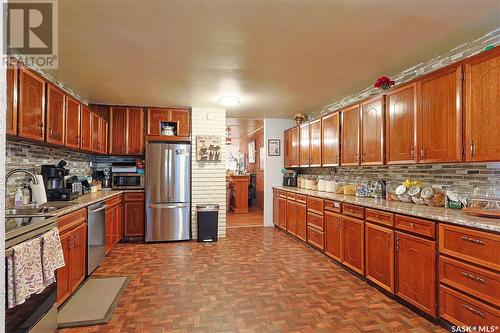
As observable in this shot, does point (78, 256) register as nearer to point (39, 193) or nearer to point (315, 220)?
point (39, 193)

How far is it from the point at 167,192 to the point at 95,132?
1466 mm

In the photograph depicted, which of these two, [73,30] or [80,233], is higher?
[73,30]

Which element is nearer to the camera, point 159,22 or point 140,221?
point 159,22

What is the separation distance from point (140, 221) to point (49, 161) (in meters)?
1.81

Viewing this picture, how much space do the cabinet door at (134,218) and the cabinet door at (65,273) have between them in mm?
2280

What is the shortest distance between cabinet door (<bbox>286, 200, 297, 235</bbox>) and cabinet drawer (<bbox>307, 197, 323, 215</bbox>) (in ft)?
1.83

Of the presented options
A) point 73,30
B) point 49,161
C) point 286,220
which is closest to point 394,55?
point 73,30

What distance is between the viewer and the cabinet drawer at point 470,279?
1.87 metres

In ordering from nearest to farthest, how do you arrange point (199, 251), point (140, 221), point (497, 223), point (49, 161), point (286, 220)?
point (497, 223), point (49, 161), point (199, 251), point (140, 221), point (286, 220)

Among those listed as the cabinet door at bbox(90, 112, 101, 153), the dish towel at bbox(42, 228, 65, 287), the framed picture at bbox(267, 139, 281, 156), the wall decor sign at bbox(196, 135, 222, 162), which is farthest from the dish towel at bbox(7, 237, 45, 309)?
the framed picture at bbox(267, 139, 281, 156)

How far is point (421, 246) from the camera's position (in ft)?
7.84

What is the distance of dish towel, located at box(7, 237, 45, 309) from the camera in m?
1.59

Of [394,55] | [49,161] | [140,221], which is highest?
[394,55]

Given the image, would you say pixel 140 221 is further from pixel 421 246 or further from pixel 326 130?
pixel 421 246
